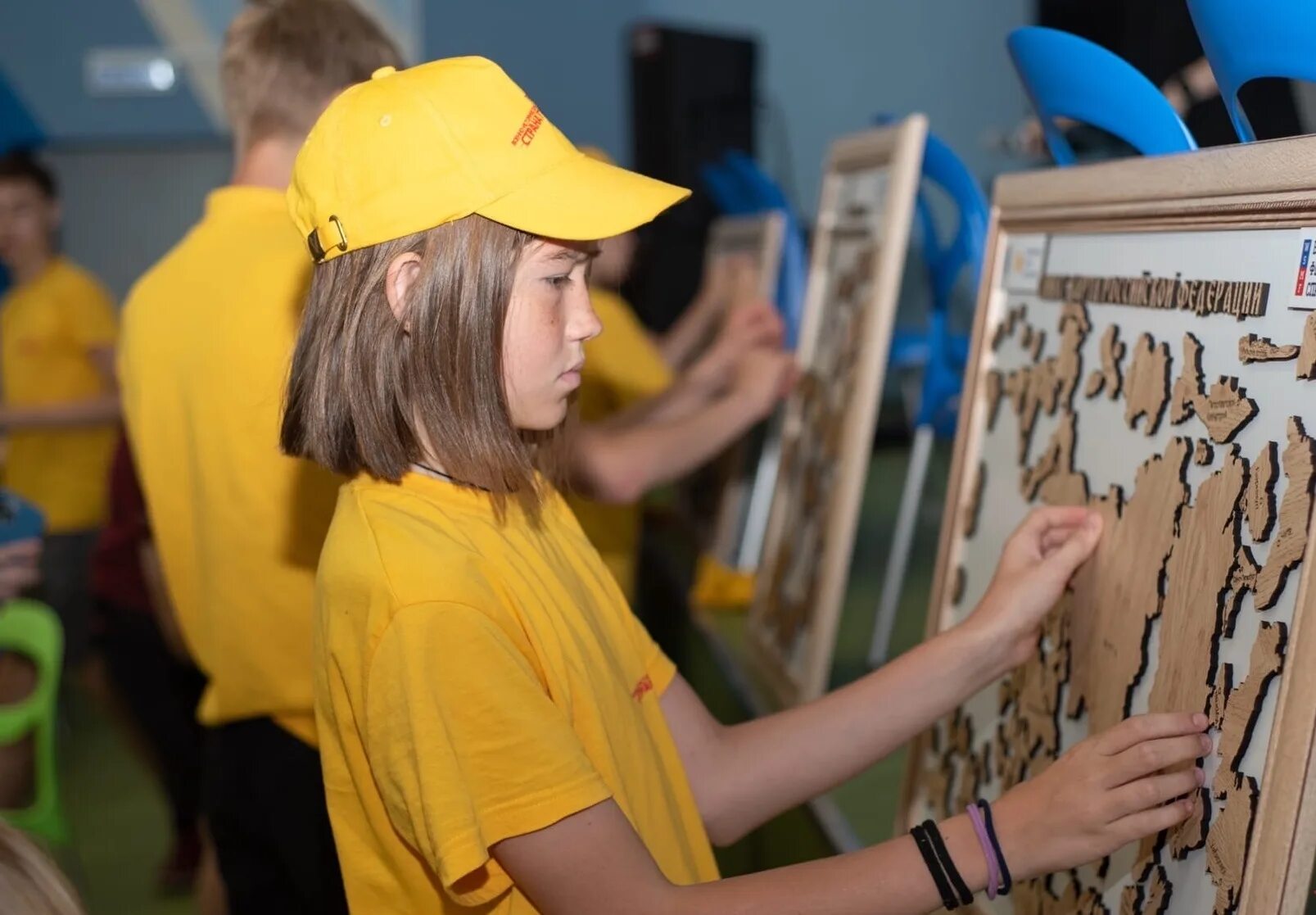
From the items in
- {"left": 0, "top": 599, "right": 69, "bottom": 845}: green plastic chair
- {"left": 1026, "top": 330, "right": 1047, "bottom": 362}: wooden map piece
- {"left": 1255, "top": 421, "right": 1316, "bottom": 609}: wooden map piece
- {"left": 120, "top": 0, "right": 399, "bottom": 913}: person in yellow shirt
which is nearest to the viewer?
{"left": 1255, "top": 421, "right": 1316, "bottom": 609}: wooden map piece

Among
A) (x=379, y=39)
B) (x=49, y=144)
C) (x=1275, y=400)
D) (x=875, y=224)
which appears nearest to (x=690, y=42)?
(x=49, y=144)

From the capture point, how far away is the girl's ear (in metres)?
0.97

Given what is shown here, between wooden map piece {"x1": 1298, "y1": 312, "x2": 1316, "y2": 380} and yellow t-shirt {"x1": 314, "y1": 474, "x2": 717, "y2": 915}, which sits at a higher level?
wooden map piece {"x1": 1298, "y1": 312, "x2": 1316, "y2": 380}

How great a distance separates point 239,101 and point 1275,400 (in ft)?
3.83

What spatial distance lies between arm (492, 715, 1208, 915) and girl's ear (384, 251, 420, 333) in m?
0.38

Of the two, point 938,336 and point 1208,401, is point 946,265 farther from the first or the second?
point 1208,401

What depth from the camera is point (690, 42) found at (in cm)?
505

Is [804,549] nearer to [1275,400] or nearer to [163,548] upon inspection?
[163,548]

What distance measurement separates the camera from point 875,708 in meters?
1.14

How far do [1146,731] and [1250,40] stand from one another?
0.47 meters

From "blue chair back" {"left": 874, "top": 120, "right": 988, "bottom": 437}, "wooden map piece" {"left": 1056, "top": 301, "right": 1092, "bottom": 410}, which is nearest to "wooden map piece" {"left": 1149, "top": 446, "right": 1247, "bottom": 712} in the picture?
"wooden map piece" {"left": 1056, "top": 301, "right": 1092, "bottom": 410}

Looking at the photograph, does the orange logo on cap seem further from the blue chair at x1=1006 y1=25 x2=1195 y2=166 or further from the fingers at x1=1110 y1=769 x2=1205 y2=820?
the fingers at x1=1110 y1=769 x2=1205 y2=820

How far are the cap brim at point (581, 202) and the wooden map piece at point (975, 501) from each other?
1.57 ft

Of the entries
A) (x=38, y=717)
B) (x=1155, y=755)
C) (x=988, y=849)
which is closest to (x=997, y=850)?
(x=988, y=849)
